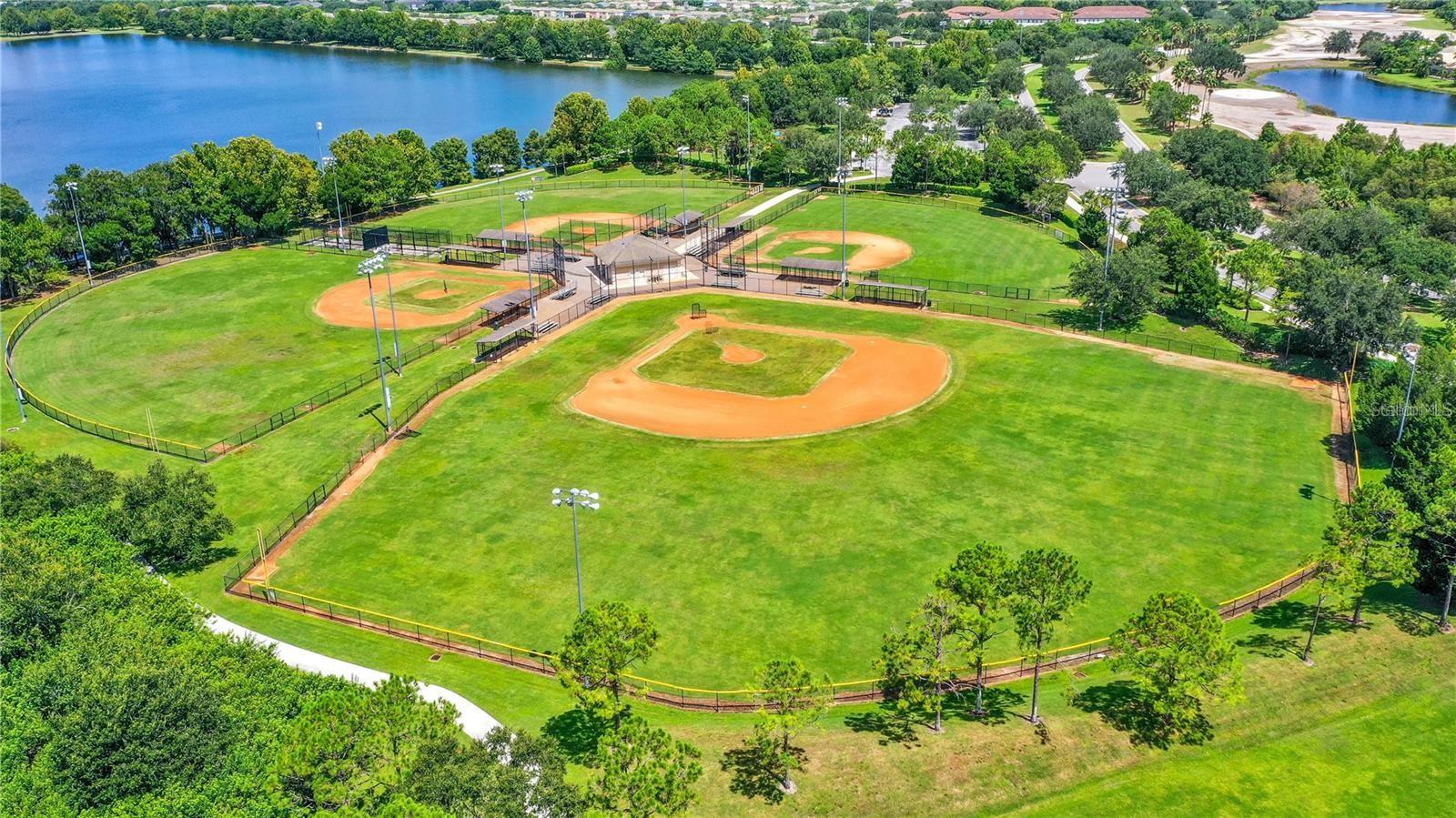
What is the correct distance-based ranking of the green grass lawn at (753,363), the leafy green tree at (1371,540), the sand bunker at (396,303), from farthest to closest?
1. the sand bunker at (396,303)
2. the green grass lawn at (753,363)
3. the leafy green tree at (1371,540)

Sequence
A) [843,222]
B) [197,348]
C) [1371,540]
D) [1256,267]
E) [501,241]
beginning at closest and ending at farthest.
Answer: [1371,540] < [197,348] < [1256,267] < [843,222] < [501,241]

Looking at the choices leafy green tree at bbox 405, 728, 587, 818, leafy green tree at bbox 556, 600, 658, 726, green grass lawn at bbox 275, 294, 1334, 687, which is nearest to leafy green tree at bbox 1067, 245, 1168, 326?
green grass lawn at bbox 275, 294, 1334, 687

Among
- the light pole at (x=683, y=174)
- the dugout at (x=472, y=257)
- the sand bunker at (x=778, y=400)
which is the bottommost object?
the sand bunker at (x=778, y=400)

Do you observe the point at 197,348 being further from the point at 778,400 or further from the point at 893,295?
the point at 893,295

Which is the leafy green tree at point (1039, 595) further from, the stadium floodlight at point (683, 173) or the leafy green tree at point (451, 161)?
the leafy green tree at point (451, 161)

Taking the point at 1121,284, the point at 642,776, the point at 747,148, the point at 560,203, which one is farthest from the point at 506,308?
the point at 642,776

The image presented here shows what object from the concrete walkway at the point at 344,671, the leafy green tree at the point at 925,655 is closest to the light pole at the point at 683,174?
the concrete walkway at the point at 344,671

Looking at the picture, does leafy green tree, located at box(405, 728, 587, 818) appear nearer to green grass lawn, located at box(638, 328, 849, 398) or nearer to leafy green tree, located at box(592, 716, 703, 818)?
leafy green tree, located at box(592, 716, 703, 818)
